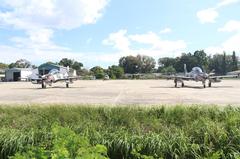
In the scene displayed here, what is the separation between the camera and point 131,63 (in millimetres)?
152000

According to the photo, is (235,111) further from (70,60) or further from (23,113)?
(70,60)

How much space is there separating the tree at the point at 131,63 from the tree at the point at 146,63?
70.1 inches

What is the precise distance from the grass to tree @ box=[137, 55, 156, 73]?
14388cm

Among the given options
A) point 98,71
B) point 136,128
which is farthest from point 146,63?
point 136,128

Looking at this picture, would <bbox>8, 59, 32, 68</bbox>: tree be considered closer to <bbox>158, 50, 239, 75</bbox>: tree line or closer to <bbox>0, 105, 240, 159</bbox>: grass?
<bbox>158, 50, 239, 75</bbox>: tree line

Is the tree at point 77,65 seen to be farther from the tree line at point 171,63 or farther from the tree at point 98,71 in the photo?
the tree at point 98,71

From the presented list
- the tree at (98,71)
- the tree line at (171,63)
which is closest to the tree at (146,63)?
the tree line at (171,63)

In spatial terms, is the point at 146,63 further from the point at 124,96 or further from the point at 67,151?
the point at 67,151

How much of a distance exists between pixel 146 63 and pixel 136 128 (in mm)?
148794

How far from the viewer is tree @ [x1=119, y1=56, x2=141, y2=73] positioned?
151950 millimetres

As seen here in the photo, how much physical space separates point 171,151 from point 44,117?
13.3ft

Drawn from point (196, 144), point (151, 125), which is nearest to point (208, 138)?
point (196, 144)

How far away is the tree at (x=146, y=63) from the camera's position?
154750 millimetres

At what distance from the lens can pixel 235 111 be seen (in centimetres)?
998
